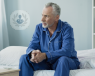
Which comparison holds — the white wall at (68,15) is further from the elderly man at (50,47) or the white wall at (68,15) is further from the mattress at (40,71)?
the elderly man at (50,47)

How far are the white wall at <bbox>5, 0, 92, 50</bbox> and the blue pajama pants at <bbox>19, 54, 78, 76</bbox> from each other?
155 cm

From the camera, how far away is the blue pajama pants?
1.28m

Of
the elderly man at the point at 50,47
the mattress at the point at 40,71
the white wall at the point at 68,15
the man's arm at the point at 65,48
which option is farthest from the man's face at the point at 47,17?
the white wall at the point at 68,15

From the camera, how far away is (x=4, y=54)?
6.01ft

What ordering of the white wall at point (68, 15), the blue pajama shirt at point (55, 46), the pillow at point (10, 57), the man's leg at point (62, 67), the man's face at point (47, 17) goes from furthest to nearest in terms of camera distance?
the white wall at point (68, 15)
the pillow at point (10, 57)
the man's face at point (47, 17)
the blue pajama shirt at point (55, 46)
the man's leg at point (62, 67)

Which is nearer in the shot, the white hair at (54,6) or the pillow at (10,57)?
the white hair at (54,6)

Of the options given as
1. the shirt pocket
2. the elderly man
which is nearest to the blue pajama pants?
the elderly man

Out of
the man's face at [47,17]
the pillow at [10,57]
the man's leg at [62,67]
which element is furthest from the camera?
the pillow at [10,57]

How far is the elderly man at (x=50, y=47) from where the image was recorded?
1362mm

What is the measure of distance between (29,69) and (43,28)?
46 centimetres

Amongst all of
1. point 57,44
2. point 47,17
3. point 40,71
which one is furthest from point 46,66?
point 47,17

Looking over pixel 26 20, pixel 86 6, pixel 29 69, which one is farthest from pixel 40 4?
pixel 29 69

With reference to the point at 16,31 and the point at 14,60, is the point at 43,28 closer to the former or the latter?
the point at 14,60

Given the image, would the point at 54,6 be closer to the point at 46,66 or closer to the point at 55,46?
the point at 55,46
